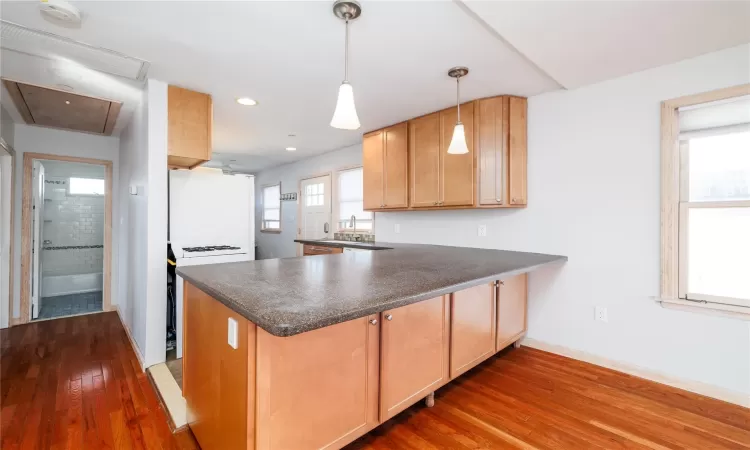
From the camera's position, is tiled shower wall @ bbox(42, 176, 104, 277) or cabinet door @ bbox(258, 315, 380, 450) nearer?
cabinet door @ bbox(258, 315, 380, 450)

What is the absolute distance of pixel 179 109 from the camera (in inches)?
105

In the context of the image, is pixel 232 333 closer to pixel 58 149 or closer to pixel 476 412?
pixel 476 412

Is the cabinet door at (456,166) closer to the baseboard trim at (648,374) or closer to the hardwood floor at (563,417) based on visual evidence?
the baseboard trim at (648,374)

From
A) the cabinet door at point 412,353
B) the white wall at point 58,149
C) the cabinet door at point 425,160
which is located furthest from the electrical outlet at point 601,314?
the white wall at point 58,149

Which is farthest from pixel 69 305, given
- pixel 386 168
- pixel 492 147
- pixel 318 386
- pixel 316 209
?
pixel 492 147

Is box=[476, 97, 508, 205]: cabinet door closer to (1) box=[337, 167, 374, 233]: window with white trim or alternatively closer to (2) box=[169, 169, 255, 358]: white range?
(1) box=[337, 167, 374, 233]: window with white trim

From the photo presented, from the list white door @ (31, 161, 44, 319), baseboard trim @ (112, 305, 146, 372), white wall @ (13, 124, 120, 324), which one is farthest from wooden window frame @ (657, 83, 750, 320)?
white door @ (31, 161, 44, 319)

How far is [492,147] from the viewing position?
288 cm

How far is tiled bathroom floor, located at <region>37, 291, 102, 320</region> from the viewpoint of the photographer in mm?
3972

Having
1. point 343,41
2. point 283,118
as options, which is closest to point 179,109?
point 283,118

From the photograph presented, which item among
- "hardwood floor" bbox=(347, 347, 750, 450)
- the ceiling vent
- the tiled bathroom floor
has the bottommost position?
"hardwood floor" bbox=(347, 347, 750, 450)

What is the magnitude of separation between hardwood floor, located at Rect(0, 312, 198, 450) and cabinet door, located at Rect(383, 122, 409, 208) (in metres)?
2.71

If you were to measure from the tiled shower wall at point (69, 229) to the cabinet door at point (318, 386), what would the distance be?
5904mm

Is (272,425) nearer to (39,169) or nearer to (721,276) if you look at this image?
(721,276)
